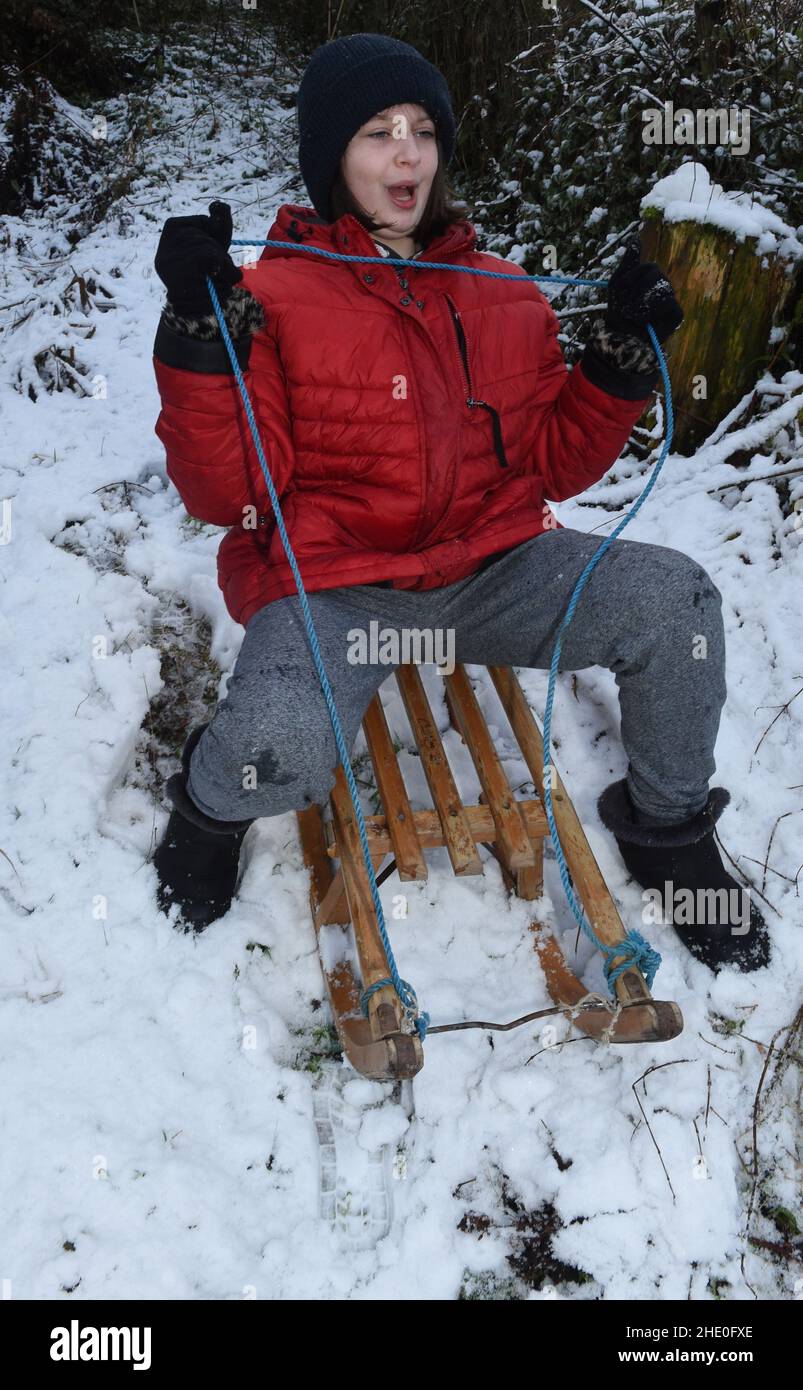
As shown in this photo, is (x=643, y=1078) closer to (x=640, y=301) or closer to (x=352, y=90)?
(x=640, y=301)

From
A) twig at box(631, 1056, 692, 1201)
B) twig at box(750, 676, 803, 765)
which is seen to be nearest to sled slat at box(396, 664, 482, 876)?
twig at box(631, 1056, 692, 1201)

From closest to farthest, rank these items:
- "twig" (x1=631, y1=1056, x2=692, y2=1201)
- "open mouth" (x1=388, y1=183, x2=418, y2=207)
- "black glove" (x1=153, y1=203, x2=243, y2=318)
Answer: "black glove" (x1=153, y1=203, x2=243, y2=318) < "twig" (x1=631, y1=1056, x2=692, y2=1201) < "open mouth" (x1=388, y1=183, x2=418, y2=207)

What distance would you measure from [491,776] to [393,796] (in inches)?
9.7

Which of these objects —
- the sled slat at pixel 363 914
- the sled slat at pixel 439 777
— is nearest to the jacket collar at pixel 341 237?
the sled slat at pixel 439 777

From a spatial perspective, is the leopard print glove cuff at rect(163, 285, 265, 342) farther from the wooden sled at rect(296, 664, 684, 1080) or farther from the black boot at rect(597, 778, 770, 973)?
the black boot at rect(597, 778, 770, 973)

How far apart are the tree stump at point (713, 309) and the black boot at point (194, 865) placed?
7.06 feet

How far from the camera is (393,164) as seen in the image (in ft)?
6.38

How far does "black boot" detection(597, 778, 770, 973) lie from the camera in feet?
6.58

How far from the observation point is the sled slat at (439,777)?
76.6 inches

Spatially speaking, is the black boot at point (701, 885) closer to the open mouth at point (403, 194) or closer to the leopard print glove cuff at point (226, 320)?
the leopard print glove cuff at point (226, 320)

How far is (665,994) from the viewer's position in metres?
1.99

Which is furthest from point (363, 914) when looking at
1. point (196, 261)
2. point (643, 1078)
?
point (196, 261)

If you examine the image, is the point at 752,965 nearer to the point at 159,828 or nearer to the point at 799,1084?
the point at 799,1084

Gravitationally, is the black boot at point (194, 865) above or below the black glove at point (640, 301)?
below
